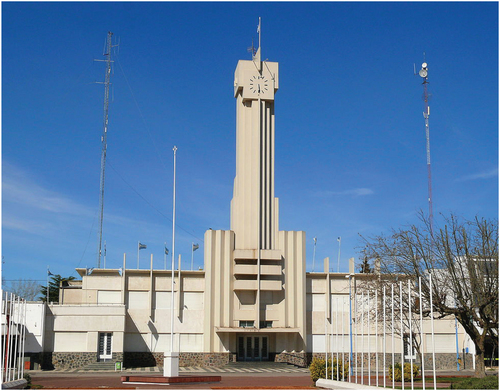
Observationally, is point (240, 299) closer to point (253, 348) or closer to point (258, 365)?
point (253, 348)

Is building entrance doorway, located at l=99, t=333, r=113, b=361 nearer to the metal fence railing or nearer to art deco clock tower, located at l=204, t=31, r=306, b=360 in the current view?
art deco clock tower, located at l=204, t=31, r=306, b=360

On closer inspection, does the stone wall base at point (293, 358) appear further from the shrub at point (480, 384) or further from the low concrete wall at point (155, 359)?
the shrub at point (480, 384)

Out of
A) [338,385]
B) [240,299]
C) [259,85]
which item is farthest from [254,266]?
[338,385]

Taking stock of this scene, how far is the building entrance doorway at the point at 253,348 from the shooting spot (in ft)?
171

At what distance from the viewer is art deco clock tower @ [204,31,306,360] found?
169ft

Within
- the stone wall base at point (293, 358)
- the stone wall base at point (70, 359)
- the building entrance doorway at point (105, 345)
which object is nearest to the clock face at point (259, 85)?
the stone wall base at point (293, 358)

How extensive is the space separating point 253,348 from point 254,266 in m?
7.26

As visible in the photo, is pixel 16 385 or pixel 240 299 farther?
pixel 240 299

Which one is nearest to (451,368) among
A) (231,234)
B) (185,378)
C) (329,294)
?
(329,294)

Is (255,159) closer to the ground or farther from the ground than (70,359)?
farther from the ground

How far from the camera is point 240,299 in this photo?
5212cm

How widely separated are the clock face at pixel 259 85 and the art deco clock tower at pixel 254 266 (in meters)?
0.09

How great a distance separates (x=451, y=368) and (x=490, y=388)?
32.6 meters

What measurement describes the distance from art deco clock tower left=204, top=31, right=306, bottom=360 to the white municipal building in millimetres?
86
